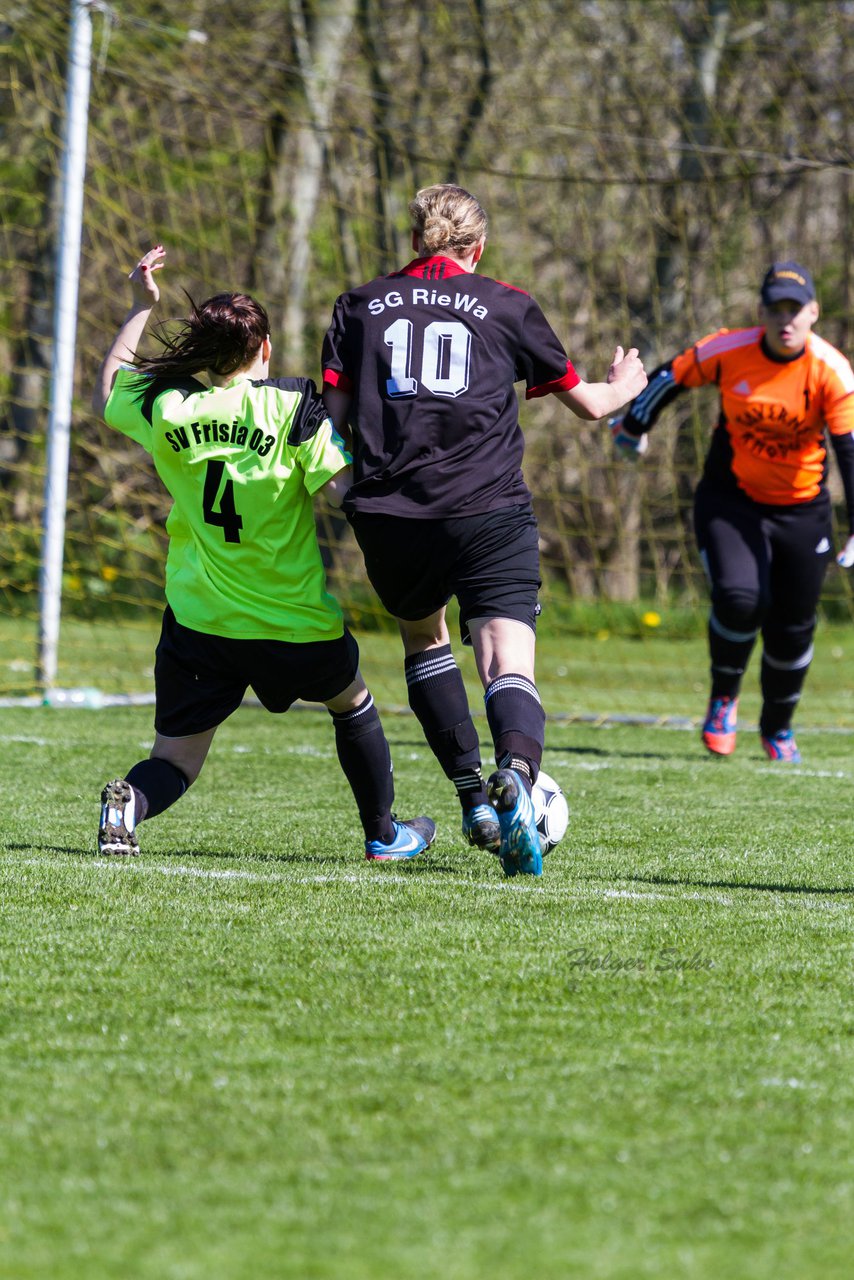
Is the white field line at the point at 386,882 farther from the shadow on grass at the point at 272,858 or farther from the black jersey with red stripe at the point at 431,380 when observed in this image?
the black jersey with red stripe at the point at 431,380

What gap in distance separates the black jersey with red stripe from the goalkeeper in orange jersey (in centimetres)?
252

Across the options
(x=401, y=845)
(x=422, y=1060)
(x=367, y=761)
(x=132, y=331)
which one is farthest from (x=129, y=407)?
(x=422, y=1060)

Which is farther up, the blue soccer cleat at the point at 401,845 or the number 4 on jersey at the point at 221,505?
the number 4 on jersey at the point at 221,505

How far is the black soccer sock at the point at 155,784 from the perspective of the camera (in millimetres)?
4000

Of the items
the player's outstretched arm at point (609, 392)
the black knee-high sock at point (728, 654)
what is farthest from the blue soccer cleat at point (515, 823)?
the black knee-high sock at point (728, 654)

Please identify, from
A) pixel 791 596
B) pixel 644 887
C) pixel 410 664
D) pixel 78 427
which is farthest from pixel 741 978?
pixel 78 427

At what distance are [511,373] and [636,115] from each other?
1087cm

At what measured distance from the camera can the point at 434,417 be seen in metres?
3.89

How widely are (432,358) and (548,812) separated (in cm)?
→ 112

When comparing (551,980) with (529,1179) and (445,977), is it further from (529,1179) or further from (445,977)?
(529,1179)

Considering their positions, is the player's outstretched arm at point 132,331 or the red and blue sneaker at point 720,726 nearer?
the player's outstretched arm at point 132,331

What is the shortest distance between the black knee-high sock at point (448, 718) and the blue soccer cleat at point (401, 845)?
0.16 meters

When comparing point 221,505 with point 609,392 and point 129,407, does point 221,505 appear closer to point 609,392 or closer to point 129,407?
point 129,407

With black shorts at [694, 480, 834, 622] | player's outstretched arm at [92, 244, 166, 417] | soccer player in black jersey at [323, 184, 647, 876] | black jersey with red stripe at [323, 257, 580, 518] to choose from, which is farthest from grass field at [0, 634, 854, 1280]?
black shorts at [694, 480, 834, 622]
